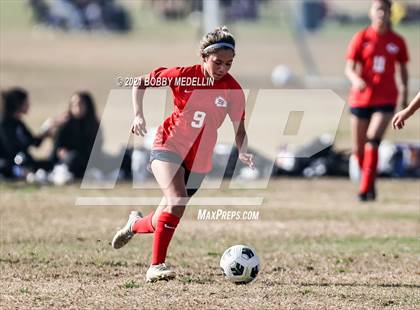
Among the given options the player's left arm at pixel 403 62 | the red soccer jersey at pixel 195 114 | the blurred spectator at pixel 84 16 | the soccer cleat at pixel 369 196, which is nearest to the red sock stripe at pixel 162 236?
the red soccer jersey at pixel 195 114

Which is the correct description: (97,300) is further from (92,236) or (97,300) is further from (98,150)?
(98,150)

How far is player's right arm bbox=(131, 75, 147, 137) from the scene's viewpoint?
7961 millimetres

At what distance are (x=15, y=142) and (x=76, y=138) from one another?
35.1 inches

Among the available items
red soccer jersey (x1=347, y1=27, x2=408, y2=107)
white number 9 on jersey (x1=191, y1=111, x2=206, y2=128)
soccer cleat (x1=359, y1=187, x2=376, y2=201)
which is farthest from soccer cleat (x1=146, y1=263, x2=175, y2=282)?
soccer cleat (x1=359, y1=187, x2=376, y2=201)

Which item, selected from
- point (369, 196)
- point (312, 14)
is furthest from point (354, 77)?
point (312, 14)

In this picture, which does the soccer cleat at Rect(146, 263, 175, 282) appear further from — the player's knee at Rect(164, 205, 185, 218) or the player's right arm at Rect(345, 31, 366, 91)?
the player's right arm at Rect(345, 31, 366, 91)

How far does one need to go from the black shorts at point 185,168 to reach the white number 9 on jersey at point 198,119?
280 millimetres

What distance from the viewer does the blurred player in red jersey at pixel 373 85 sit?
13273mm

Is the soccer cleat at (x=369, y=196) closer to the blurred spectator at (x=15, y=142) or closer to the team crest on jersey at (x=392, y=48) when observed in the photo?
the team crest on jersey at (x=392, y=48)

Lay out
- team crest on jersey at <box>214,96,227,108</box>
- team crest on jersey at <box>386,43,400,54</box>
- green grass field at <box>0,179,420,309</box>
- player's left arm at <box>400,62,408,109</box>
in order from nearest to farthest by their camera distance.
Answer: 1. green grass field at <box>0,179,420,309</box>
2. team crest on jersey at <box>214,96,227,108</box>
3. player's left arm at <box>400,62,408,109</box>
4. team crest on jersey at <box>386,43,400,54</box>

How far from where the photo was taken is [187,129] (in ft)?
27.1

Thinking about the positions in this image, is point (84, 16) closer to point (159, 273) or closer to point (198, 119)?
point (198, 119)

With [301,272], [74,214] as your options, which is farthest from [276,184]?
[301,272]

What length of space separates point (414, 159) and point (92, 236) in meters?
6.90
